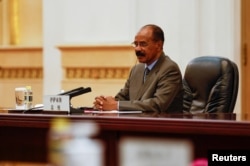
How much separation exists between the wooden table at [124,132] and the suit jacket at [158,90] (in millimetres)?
821

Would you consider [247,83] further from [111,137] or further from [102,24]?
[111,137]

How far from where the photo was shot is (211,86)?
3.29 meters

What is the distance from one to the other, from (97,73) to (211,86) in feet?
5.51

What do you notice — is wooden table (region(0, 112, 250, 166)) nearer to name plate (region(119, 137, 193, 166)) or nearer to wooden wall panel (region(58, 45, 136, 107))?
name plate (region(119, 137, 193, 166))

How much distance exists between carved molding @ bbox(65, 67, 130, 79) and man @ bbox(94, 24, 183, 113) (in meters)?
1.03

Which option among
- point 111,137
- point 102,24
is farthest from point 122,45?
point 111,137

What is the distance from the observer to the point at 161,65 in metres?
3.37

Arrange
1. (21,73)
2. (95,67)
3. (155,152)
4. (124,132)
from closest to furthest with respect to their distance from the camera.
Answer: (155,152) → (124,132) → (95,67) → (21,73)

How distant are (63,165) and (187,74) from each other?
204cm

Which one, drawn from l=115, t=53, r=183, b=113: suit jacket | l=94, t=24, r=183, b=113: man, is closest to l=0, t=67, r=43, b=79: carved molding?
l=94, t=24, r=183, b=113: man

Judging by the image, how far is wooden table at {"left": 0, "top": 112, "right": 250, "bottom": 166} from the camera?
189cm

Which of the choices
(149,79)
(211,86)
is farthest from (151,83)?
(211,86)

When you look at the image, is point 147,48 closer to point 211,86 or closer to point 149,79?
point 149,79

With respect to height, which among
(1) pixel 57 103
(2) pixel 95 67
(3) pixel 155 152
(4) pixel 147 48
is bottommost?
(3) pixel 155 152
